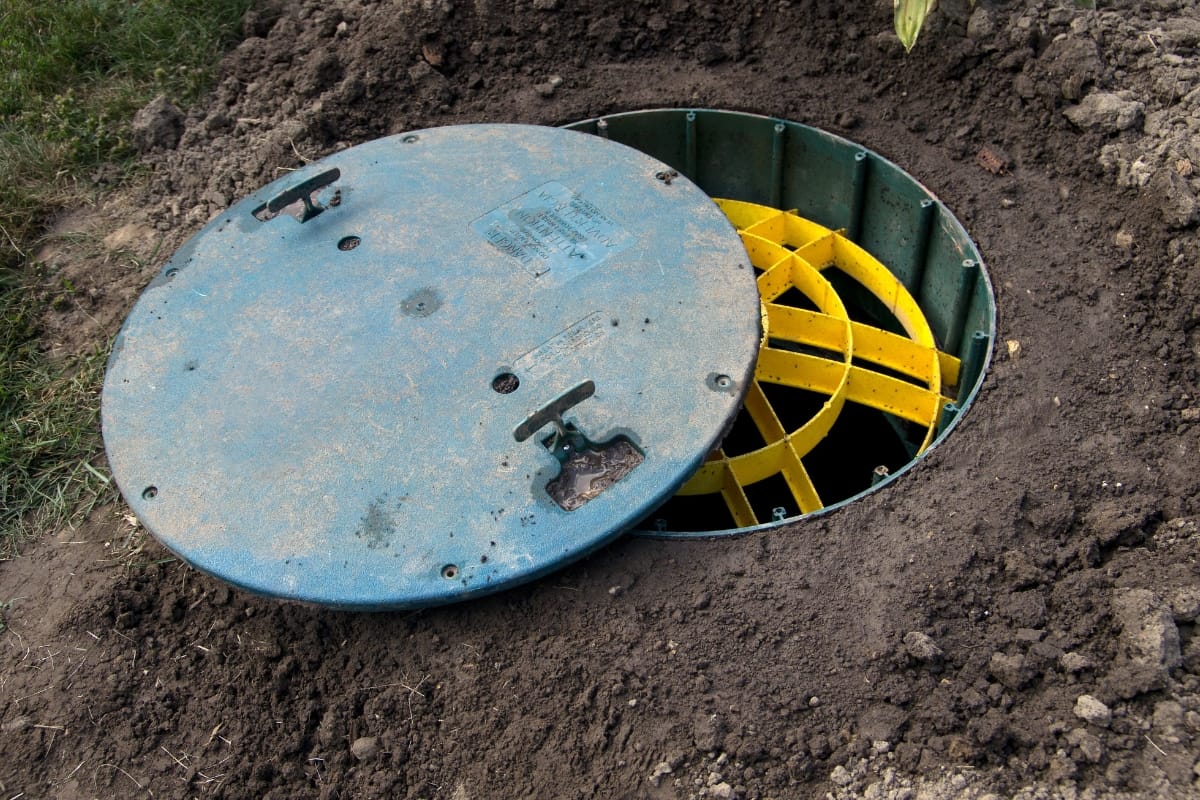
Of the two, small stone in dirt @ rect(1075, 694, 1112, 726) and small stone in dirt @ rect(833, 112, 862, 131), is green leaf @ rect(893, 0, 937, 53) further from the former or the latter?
small stone in dirt @ rect(1075, 694, 1112, 726)

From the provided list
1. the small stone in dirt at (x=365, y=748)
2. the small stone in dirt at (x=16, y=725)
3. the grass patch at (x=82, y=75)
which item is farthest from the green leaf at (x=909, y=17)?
the small stone in dirt at (x=16, y=725)

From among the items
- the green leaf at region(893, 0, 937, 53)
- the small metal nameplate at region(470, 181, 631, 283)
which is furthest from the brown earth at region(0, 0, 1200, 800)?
the small metal nameplate at region(470, 181, 631, 283)

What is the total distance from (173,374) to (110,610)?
0.69m

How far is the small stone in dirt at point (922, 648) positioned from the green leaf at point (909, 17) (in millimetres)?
2056

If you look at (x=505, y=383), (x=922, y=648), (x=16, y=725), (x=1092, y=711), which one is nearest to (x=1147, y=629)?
(x=1092, y=711)

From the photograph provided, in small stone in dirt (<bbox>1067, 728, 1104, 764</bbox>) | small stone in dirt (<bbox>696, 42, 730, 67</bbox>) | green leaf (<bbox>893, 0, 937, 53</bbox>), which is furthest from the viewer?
small stone in dirt (<bbox>696, 42, 730, 67</bbox>)

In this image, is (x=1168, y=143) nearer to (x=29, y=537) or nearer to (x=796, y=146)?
(x=796, y=146)

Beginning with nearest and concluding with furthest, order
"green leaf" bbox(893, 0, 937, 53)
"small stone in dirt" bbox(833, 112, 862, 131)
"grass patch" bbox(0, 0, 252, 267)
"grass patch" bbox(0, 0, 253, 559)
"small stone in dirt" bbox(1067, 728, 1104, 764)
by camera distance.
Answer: "small stone in dirt" bbox(1067, 728, 1104, 764), "grass patch" bbox(0, 0, 253, 559), "green leaf" bbox(893, 0, 937, 53), "small stone in dirt" bbox(833, 112, 862, 131), "grass patch" bbox(0, 0, 252, 267)

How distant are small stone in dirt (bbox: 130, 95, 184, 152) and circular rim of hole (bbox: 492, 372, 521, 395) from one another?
→ 231 cm

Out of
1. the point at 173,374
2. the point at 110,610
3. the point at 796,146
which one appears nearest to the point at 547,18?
the point at 796,146

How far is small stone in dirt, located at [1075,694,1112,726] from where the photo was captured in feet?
7.58

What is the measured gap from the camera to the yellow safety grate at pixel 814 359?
10.2 feet

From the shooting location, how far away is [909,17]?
11.4 feet

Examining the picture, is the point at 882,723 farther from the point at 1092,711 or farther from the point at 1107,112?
the point at 1107,112
